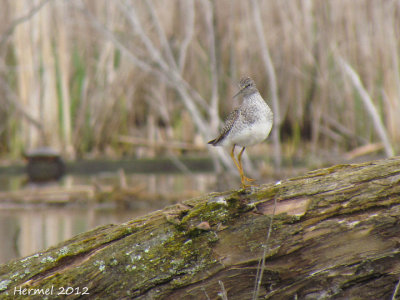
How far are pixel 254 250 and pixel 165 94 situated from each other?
6.78 metres

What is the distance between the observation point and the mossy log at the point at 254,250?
2.65 m

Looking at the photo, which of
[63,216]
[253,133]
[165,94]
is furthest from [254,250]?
[165,94]

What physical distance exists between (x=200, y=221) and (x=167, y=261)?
0.74 ft

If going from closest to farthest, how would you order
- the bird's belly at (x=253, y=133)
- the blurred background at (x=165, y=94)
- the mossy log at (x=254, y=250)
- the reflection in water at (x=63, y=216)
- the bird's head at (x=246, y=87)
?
1. the mossy log at (x=254, y=250)
2. the bird's belly at (x=253, y=133)
3. the bird's head at (x=246, y=87)
4. the reflection in water at (x=63, y=216)
5. the blurred background at (x=165, y=94)

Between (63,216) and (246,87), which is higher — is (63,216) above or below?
below

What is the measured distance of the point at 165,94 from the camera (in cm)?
934

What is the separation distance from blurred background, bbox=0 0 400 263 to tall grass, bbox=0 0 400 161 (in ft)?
0.06

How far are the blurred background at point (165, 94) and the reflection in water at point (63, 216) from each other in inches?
1.8

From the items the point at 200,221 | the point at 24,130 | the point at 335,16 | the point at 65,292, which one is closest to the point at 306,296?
the point at 200,221

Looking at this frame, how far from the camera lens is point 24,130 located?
8.68 meters

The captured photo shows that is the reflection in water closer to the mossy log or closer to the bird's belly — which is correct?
the mossy log

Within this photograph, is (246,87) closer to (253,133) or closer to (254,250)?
(253,133)

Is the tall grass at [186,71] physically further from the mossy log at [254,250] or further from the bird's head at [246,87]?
the mossy log at [254,250]

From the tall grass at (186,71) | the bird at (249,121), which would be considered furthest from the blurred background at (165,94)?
the bird at (249,121)
